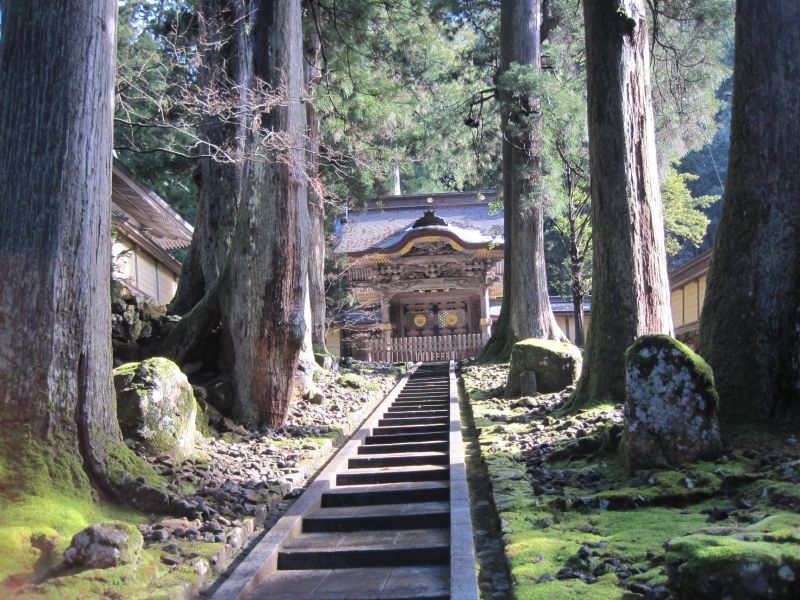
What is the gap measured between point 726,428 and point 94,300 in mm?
4783

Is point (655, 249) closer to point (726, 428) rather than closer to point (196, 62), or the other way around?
point (726, 428)

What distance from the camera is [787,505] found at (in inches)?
153

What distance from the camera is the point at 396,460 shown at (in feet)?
24.8

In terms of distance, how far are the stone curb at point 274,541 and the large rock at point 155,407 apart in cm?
116

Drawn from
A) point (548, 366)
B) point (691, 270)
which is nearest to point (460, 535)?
point (548, 366)

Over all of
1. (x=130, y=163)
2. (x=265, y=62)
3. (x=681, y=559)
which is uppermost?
(x=130, y=163)

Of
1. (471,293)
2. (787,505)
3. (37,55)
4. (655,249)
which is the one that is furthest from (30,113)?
(471,293)

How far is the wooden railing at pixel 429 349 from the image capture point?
22.1 meters

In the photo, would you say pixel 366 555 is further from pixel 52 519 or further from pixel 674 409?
pixel 674 409

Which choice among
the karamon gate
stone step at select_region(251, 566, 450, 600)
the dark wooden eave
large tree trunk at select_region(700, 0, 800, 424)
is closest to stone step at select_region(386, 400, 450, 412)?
large tree trunk at select_region(700, 0, 800, 424)

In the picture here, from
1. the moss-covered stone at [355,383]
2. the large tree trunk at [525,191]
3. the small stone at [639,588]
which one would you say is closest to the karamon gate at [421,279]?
the large tree trunk at [525,191]

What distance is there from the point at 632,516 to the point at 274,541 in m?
2.35

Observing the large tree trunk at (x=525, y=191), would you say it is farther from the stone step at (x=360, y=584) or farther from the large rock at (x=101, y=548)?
the large rock at (x=101, y=548)

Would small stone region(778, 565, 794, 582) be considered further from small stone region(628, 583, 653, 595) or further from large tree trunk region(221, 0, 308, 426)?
large tree trunk region(221, 0, 308, 426)
